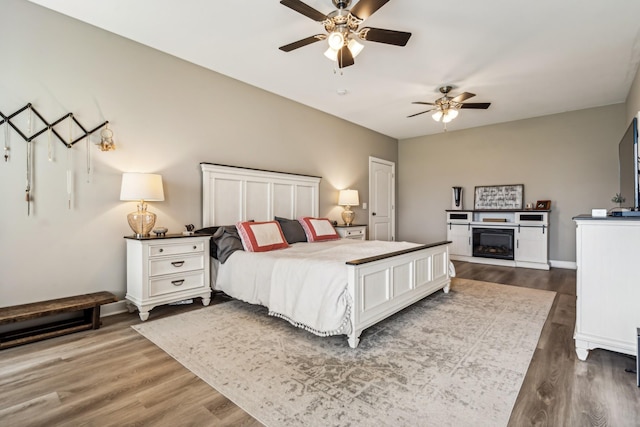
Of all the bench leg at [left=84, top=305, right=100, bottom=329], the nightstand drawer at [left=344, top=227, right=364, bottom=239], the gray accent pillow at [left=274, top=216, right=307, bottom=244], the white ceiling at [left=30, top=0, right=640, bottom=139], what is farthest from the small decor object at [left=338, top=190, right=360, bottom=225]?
the bench leg at [left=84, top=305, right=100, bottom=329]

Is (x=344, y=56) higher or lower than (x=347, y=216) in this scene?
higher

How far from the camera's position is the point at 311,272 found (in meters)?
2.67

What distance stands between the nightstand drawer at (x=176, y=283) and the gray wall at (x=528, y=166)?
5.49 meters

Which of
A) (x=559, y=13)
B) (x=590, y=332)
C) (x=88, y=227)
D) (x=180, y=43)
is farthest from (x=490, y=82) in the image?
(x=88, y=227)

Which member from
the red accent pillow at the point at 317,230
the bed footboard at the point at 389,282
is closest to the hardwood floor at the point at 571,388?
the bed footboard at the point at 389,282

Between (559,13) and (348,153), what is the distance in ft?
12.6

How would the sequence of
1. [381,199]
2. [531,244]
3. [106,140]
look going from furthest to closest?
[381,199]
[531,244]
[106,140]

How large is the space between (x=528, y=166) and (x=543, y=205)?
0.81 metres

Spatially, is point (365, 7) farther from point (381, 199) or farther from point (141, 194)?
point (381, 199)

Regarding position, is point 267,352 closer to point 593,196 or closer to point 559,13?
point 559,13

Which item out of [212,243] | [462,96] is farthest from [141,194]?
[462,96]

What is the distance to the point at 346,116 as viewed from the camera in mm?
5969

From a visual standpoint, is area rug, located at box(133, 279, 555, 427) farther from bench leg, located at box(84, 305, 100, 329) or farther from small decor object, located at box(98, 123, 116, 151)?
small decor object, located at box(98, 123, 116, 151)

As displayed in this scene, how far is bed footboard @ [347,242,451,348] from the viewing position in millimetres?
2455
